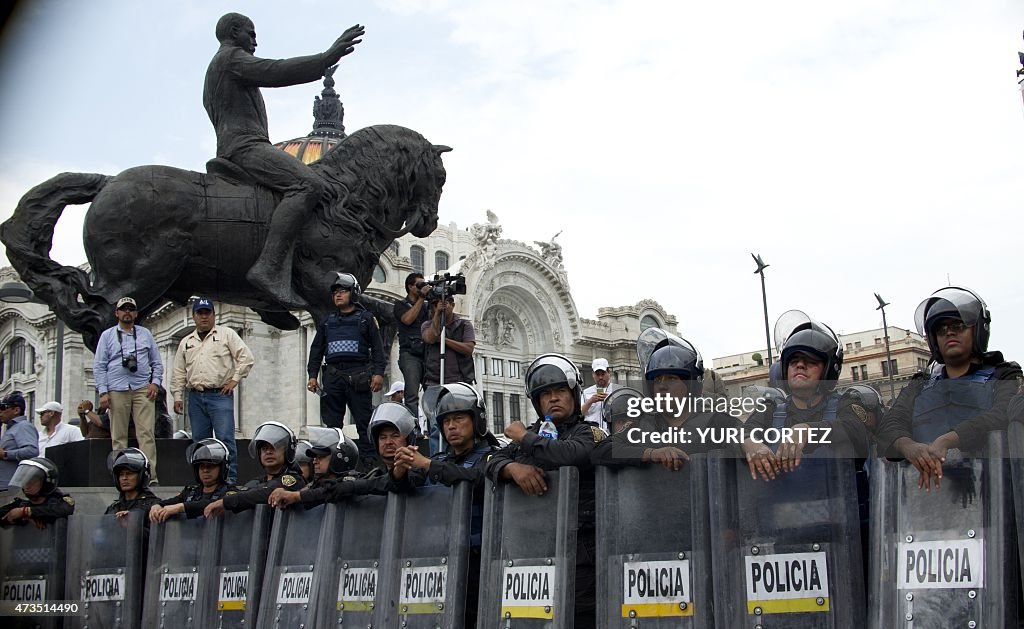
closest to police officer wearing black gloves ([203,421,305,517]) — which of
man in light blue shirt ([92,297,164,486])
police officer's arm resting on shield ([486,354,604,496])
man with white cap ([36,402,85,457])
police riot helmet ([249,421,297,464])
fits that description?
police riot helmet ([249,421,297,464])

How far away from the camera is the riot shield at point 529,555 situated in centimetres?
489

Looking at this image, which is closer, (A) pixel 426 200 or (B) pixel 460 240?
(A) pixel 426 200

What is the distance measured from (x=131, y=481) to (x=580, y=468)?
13.1ft

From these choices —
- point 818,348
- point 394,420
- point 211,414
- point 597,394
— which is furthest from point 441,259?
point 818,348

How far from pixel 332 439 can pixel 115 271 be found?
380 centimetres

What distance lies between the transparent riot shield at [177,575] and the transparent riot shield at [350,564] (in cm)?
114

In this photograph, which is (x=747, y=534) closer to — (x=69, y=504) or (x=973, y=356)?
(x=973, y=356)

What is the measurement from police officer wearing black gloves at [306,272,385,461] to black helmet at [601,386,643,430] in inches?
158

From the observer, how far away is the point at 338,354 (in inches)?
370

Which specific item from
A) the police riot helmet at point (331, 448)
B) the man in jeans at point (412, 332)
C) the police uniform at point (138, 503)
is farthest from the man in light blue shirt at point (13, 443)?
the police riot helmet at point (331, 448)

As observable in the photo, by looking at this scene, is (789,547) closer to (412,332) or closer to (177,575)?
(177,575)

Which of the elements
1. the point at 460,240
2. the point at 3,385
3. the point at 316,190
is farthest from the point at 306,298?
the point at 460,240

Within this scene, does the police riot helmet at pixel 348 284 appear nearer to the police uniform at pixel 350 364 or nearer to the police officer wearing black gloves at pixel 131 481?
the police uniform at pixel 350 364

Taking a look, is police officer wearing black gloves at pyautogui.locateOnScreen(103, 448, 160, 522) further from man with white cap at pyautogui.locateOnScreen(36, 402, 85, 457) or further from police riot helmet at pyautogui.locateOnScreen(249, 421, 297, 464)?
man with white cap at pyautogui.locateOnScreen(36, 402, 85, 457)
